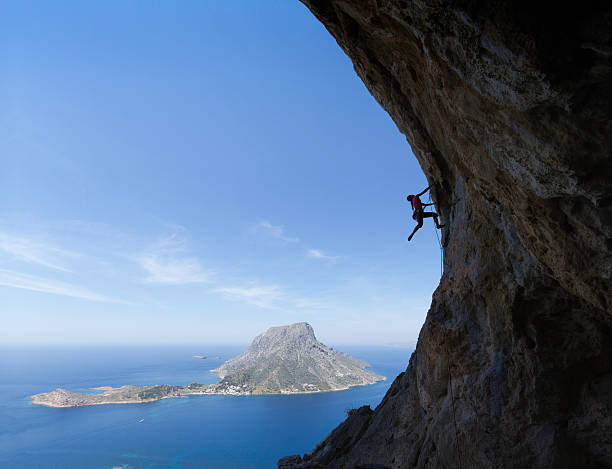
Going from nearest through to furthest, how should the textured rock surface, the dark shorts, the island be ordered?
the dark shorts → the island → the textured rock surface

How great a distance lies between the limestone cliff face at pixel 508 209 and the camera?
3.29 meters

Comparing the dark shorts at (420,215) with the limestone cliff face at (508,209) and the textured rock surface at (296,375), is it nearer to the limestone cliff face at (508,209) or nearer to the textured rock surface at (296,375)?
the limestone cliff face at (508,209)

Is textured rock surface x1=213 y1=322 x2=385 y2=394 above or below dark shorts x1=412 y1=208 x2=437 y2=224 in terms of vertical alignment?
below

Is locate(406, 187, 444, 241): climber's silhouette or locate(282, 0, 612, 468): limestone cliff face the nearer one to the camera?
locate(282, 0, 612, 468): limestone cliff face

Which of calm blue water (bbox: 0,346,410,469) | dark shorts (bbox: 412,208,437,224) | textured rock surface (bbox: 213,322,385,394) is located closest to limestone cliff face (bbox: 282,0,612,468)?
dark shorts (bbox: 412,208,437,224)

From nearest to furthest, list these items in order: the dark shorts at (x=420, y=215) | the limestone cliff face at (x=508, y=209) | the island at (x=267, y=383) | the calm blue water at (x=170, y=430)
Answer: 1. the limestone cliff face at (x=508, y=209)
2. the dark shorts at (x=420, y=215)
3. the calm blue water at (x=170, y=430)
4. the island at (x=267, y=383)

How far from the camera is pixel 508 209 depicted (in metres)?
5.40

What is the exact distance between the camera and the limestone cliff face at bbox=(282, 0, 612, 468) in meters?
3.29

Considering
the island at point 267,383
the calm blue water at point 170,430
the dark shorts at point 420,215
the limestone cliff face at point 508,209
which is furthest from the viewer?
the island at point 267,383

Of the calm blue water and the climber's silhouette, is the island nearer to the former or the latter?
the calm blue water

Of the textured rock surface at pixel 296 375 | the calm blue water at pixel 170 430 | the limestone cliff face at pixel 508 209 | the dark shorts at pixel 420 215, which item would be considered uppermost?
the dark shorts at pixel 420 215

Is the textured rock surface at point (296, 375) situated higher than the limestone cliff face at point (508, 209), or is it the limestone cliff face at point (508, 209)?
the limestone cliff face at point (508, 209)

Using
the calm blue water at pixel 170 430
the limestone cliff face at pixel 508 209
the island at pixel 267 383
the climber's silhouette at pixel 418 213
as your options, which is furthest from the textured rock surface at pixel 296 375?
the limestone cliff face at pixel 508 209

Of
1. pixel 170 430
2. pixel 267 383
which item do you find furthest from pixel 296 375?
pixel 170 430
